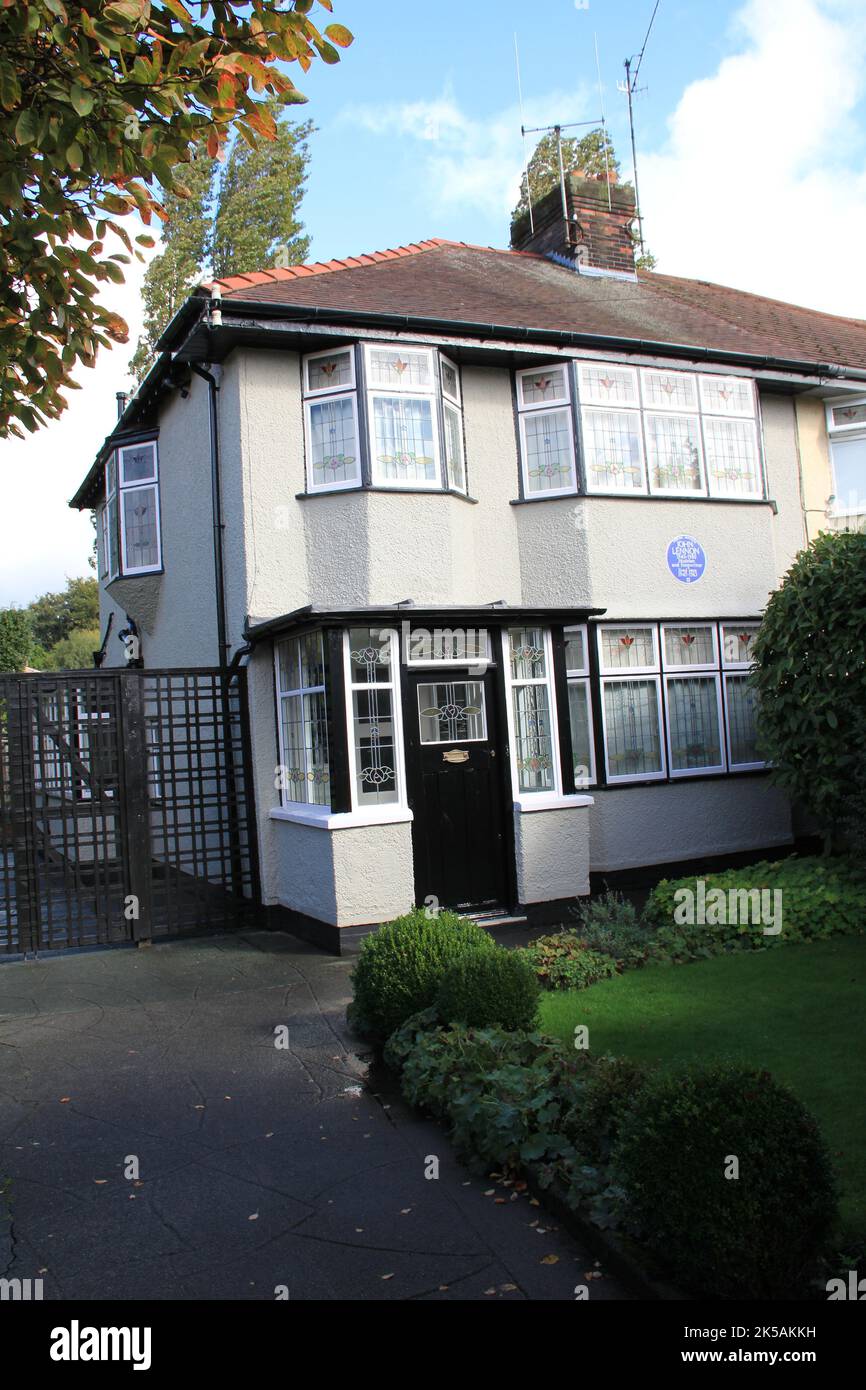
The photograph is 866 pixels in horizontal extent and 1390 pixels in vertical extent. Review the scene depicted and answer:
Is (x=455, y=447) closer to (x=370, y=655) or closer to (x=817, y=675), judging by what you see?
(x=370, y=655)

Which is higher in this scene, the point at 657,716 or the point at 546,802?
the point at 657,716

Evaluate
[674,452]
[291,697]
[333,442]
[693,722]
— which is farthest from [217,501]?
[693,722]

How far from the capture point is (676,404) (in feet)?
40.0

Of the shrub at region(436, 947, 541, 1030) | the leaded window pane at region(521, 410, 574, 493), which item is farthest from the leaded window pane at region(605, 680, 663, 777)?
the shrub at region(436, 947, 541, 1030)

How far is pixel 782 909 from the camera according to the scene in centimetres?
931

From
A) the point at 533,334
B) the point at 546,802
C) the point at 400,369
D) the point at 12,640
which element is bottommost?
the point at 546,802

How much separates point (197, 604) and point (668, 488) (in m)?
5.86

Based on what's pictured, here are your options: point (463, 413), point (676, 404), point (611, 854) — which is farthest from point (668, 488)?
point (611, 854)

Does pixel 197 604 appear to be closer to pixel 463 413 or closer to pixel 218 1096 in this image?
pixel 463 413

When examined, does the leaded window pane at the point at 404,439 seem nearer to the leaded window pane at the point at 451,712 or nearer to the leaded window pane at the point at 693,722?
the leaded window pane at the point at 451,712

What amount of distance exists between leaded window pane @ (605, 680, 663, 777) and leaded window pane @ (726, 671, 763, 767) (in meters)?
1.16

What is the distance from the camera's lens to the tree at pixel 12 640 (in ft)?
89.8

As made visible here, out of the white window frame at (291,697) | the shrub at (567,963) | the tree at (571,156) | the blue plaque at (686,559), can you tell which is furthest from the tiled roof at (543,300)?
the tree at (571,156)

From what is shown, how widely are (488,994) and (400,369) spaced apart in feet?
23.2
